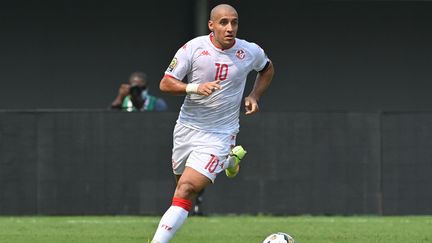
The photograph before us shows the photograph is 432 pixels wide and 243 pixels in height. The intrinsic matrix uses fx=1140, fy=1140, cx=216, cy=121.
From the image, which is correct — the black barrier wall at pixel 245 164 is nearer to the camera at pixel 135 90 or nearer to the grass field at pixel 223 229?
the grass field at pixel 223 229

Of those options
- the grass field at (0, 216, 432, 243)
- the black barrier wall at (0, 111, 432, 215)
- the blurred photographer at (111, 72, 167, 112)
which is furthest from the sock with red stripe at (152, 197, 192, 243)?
the blurred photographer at (111, 72, 167, 112)

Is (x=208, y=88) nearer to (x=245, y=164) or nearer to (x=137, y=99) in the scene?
(x=245, y=164)

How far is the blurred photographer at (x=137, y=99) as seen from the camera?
1733 cm

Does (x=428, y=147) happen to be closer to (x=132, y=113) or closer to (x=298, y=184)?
(x=298, y=184)

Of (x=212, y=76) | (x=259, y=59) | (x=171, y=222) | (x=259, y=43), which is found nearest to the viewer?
(x=171, y=222)

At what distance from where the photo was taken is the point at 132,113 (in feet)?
54.7

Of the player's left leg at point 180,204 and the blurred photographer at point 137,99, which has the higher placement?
the blurred photographer at point 137,99

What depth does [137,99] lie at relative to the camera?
17.3 m

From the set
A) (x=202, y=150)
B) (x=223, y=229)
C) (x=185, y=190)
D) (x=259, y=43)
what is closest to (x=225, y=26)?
(x=202, y=150)

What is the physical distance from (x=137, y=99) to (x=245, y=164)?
6.56 feet

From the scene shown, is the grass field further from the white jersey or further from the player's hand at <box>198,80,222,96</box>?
the player's hand at <box>198,80,222,96</box>

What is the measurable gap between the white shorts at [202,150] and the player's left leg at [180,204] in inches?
3.3

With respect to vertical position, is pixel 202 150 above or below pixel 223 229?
above

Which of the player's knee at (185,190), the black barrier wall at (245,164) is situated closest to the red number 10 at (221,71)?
the player's knee at (185,190)
